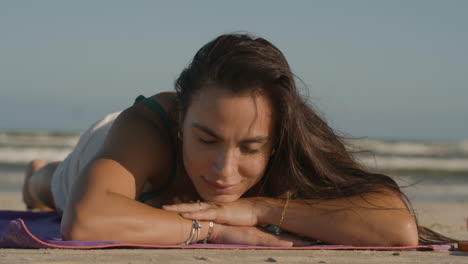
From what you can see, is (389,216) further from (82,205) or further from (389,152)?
(389,152)

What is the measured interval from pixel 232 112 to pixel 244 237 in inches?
31.1

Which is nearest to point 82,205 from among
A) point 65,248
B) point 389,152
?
point 65,248

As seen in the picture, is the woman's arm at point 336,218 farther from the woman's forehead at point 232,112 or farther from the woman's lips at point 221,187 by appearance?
the woman's forehead at point 232,112

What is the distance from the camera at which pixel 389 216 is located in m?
3.84

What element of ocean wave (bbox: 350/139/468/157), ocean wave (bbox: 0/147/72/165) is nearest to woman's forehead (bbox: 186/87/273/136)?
ocean wave (bbox: 0/147/72/165)

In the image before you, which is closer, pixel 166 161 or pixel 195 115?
pixel 195 115

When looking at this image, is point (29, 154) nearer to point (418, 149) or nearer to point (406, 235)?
point (418, 149)

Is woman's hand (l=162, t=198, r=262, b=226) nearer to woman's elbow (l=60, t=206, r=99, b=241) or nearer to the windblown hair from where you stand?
the windblown hair

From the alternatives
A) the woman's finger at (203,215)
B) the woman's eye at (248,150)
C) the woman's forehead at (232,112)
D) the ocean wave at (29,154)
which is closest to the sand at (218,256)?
the woman's finger at (203,215)

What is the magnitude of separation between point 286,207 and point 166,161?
79 cm

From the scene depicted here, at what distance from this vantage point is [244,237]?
3.83 metres

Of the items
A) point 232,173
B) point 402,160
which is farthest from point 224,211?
point 402,160

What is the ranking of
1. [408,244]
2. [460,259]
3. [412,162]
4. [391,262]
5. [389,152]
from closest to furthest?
1. [391,262]
2. [460,259]
3. [408,244]
4. [412,162]
5. [389,152]

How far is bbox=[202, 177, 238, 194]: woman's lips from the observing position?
11.9 ft
